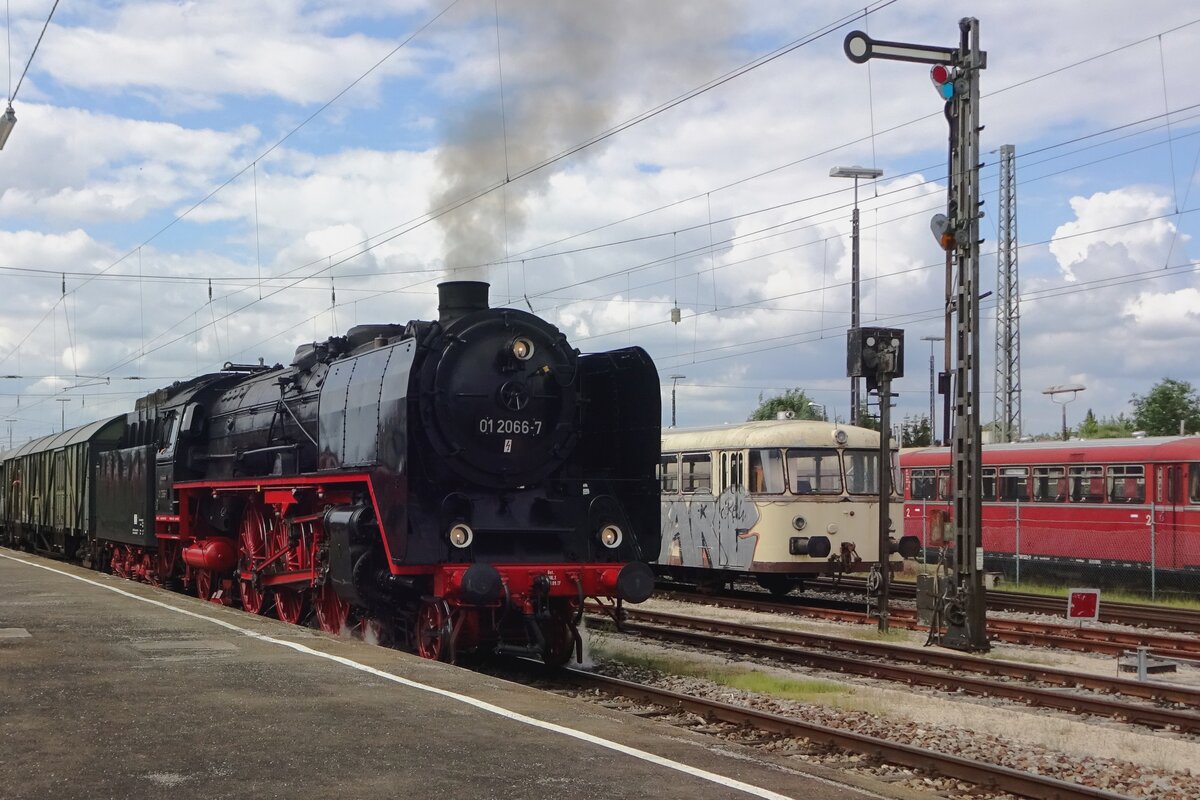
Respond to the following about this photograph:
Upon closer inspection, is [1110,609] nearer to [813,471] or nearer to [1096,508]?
[1096,508]

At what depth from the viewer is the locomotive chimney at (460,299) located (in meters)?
12.6

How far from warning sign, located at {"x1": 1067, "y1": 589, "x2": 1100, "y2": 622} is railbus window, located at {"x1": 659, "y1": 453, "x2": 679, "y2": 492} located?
835cm

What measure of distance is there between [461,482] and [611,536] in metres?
1.63

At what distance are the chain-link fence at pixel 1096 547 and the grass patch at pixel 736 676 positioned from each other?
7.59 m

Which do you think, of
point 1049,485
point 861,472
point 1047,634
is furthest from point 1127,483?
point 1047,634

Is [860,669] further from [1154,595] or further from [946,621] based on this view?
[1154,595]

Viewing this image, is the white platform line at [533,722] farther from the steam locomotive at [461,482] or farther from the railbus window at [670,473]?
the railbus window at [670,473]

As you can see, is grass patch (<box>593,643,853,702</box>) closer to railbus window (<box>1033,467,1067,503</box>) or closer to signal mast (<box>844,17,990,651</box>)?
signal mast (<box>844,17,990,651</box>)

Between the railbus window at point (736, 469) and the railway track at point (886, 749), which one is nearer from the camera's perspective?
the railway track at point (886, 749)

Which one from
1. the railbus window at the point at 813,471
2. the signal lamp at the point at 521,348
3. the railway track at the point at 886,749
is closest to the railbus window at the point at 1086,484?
the railbus window at the point at 813,471

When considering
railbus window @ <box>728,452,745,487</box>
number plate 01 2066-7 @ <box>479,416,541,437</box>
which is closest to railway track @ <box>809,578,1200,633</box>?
railbus window @ <box>728,452,745,487</box>

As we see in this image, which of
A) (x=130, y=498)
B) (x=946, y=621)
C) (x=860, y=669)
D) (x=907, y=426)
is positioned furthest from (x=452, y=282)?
(x=907, y=426)

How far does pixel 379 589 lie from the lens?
1216cm

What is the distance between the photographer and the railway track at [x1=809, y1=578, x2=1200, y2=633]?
17078mm
